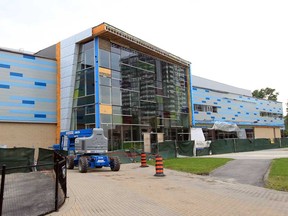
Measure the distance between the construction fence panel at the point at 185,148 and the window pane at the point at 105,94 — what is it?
8.06 meters

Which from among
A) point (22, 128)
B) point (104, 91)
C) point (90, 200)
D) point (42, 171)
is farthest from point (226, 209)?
point (22, 128)

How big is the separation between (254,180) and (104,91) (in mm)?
16990

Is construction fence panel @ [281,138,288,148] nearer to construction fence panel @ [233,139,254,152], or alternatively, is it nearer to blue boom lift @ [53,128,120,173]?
construction fence panel @ [233,139,254,152]

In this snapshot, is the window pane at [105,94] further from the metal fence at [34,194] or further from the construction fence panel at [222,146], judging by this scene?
the metal fence at [34,194]

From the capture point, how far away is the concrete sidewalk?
7875 mm

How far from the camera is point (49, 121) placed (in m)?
29.2

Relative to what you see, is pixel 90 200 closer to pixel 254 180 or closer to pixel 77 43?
pixel 254 180

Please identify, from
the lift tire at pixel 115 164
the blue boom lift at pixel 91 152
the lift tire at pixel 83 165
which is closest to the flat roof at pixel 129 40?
the blue boom lift at pixel 91 152

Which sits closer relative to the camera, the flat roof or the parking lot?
the parking lot

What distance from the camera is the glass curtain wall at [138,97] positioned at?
2816 centimetres

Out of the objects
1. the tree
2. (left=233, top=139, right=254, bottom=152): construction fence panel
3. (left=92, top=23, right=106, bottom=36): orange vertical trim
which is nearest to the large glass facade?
(left=92, top=23, right=106, bottom=36): orange vertical trim

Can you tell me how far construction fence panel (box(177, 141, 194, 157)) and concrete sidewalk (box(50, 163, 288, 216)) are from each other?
55.1ft

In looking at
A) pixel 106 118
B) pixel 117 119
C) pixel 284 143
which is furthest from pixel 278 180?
pixel 284 143

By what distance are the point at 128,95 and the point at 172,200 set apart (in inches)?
844
